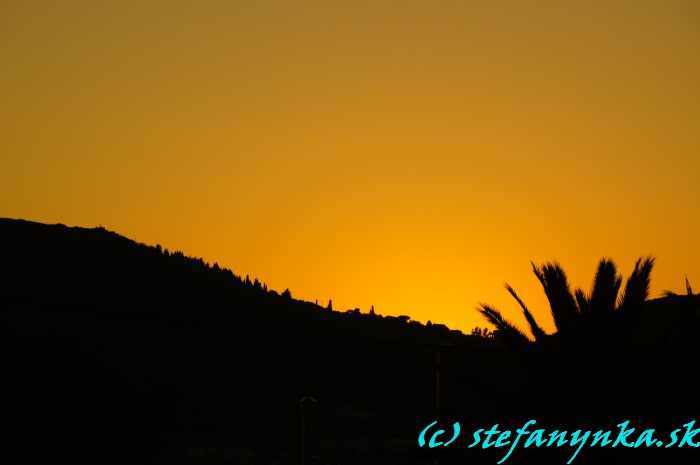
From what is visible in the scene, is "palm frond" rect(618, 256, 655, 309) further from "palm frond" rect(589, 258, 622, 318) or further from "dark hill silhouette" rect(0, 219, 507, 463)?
"dark hill silhouette" rect(0, 219, 507, 463)

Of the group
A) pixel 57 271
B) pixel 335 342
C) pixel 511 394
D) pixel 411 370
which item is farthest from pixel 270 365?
pixel 511 394

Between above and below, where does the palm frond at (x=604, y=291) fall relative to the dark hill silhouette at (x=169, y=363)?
below

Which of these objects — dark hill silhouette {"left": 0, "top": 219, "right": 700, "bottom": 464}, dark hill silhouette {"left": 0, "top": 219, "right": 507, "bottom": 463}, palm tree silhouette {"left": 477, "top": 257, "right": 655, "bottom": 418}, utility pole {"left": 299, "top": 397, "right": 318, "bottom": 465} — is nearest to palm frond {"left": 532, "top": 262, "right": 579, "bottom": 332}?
palm tree silhouette {"left": 477, "top": 257, "right": 655, "bottom": 418}

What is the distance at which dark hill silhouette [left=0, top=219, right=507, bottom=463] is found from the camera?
282ft

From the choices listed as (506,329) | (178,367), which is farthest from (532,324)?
(178,367)

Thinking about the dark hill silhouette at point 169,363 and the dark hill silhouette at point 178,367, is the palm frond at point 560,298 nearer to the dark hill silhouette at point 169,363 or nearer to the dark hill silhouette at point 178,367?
the dark hill silhouette at point 178,367

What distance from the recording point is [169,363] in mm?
98500

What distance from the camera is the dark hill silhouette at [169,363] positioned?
85.9m

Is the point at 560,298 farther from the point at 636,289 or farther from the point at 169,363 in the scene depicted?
the point at 169,363

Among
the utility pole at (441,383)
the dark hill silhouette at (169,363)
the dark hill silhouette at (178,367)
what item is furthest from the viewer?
the dark hill silhouette at (169,363)

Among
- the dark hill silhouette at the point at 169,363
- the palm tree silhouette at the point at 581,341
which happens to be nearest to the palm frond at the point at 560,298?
the palm tree silhouette at the point at 581,341

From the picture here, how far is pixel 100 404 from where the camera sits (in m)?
88.4

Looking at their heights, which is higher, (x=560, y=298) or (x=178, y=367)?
(x=178, y=367)

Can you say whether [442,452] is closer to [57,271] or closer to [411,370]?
[411,370]
